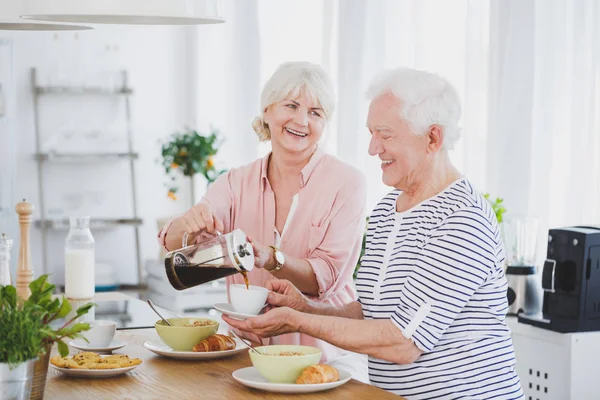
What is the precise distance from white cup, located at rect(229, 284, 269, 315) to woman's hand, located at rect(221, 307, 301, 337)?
1.4 inches

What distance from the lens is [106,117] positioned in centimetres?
728

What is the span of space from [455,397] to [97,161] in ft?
17.7

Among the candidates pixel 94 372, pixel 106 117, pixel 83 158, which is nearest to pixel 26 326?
pixel 94 372

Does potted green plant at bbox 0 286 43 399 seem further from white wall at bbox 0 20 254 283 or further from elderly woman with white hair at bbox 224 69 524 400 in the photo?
white wall at bbox 0 20 254 283

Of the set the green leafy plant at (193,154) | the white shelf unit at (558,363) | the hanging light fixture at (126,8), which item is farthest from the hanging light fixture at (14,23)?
the green leafy plant at (193,154)

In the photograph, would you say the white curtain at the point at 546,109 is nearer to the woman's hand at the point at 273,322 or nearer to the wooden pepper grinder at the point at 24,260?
the woman's hand at the point at 273,322

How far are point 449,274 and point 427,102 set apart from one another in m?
0.44

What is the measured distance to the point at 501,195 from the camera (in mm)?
4043

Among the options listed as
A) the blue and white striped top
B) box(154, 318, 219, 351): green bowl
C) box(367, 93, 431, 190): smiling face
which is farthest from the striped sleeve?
box(154, 318, 219, 351): green bowl

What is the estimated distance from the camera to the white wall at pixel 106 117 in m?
7.07

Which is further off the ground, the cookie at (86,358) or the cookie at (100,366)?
the cookie at (86,358)

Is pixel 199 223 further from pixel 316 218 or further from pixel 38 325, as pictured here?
pixel 38 325

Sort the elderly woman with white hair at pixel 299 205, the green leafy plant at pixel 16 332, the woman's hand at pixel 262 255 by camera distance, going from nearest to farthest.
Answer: the green leafy plant at pixel 16 332
the woman's hand at pixel 262 255
the elderly woman with white hair at pixel 299 205

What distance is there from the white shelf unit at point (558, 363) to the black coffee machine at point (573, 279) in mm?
41
